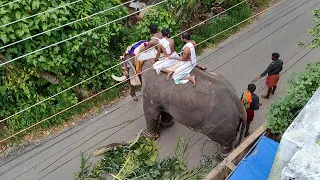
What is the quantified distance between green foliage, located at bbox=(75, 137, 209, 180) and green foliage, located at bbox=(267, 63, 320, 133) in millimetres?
1353

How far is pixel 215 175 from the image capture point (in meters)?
5.13

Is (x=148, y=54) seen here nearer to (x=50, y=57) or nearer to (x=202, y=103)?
(x=202, y=103)

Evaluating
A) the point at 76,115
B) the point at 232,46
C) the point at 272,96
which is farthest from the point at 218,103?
the point at 232,46

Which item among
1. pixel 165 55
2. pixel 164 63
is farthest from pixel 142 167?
pixel 165 55

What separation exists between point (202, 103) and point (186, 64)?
2.38ft

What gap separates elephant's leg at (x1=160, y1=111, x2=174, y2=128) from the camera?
7.76 metres

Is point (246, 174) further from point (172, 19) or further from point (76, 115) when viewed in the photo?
point (172, 19)

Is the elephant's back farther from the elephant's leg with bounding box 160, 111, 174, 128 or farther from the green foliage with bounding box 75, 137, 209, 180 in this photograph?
the elephant's leg with bounding box 160, 111, 174, 128

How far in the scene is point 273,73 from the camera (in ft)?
26.0

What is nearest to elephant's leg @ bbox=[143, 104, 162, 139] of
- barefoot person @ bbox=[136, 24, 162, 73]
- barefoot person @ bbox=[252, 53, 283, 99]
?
barefoot person @ bbox=[136, 24, 162, 73]

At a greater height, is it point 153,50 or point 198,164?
point 153,50

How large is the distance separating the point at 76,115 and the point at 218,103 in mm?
3436

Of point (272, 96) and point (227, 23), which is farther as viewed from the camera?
point (227, 23)

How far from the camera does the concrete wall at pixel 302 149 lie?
303 cm
